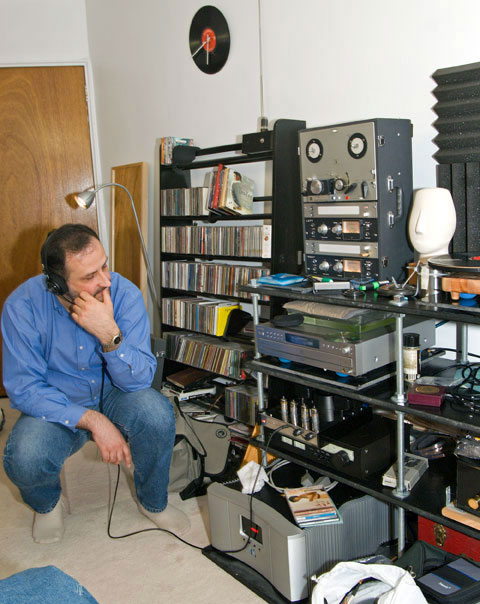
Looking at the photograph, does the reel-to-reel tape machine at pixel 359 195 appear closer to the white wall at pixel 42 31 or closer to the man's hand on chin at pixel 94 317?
the man's hand on chin at pixel 94 317

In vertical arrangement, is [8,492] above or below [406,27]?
below

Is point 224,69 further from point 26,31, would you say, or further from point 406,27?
point 26,31

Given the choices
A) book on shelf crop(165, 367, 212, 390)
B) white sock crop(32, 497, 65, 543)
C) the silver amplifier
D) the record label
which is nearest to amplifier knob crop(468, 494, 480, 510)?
the silver amplifier

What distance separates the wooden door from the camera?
3.59 m

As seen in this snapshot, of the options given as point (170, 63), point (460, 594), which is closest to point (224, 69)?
point (170, 63)

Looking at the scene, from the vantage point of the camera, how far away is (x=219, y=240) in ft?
8.59

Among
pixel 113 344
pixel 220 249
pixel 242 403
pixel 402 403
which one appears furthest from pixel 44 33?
pixel 402 403

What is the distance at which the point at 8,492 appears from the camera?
237 centimetres

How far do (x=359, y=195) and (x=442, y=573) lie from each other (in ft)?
3.47

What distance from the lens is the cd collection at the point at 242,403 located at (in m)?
2.38

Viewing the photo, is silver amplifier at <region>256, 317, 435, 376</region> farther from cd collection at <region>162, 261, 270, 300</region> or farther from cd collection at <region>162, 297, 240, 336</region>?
cd collection at <region>162, 297, 240, 336</region>

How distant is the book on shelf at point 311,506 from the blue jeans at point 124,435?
47 cm

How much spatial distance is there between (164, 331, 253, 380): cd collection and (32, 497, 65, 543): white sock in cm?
90

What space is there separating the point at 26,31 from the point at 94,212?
1161 mm
